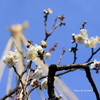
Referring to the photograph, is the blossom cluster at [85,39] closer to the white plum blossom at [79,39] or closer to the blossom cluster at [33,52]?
the white plum blossom at [79,39]

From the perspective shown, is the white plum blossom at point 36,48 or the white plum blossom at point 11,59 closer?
the white plum blossom at point 11,59

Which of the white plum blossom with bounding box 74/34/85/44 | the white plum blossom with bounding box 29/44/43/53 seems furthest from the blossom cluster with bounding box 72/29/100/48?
the white plum blossom with bounding box 29/44/43/53

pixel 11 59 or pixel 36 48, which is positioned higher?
pixel 36 48

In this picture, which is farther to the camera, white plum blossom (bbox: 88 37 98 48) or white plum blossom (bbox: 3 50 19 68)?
white plum blossom (bbox: 88 37 98 48)

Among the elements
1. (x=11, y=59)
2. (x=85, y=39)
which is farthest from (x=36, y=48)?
(x=85, y=39)

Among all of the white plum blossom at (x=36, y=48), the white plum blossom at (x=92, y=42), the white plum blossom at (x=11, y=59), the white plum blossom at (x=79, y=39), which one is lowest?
the white plum blossom at (x=11, y=59)

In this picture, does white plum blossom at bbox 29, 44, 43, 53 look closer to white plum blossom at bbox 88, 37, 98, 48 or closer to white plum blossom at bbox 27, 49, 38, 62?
white plum blossom at bbox 27, 49, 38, 62

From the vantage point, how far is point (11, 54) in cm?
150

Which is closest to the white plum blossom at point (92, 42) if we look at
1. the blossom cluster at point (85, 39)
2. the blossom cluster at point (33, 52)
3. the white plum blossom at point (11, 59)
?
the blossom cluster at point (85, 39)

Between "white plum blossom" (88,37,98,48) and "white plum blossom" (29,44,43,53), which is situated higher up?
"white plum blossom" (29,44,43,53)

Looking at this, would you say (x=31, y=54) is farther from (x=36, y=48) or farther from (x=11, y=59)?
(x=11, y=59)

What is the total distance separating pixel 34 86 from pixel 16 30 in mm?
3827

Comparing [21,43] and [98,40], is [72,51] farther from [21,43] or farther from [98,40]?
[21,43]

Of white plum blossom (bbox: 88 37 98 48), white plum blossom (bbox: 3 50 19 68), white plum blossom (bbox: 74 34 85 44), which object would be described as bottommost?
white plum blossom (bbox: 3 50 19 68)
